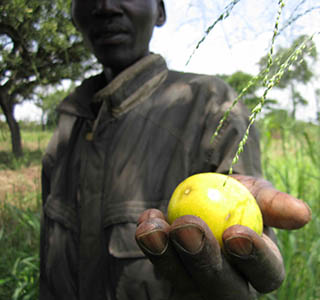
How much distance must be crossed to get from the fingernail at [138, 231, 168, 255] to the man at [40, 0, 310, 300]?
0.44m

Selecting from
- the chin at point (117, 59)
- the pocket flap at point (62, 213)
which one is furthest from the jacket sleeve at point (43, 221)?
the chin at point (117, 59)

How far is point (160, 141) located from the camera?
159cm

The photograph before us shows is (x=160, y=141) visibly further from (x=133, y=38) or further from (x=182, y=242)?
(x=182, y=242)

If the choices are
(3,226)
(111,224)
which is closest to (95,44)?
(111,224)

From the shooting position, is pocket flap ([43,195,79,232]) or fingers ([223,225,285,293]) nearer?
fingers ([223,225,285,293])

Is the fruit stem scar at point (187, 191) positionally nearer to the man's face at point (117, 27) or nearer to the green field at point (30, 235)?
the man's face at point (117, 27)

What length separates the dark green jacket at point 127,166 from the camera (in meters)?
1.42

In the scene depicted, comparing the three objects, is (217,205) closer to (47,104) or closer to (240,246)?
(240,246)

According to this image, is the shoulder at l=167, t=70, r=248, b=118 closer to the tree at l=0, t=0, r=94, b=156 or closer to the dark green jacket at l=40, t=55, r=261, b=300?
the dark green jacket at l=40, t=55, r=261, b=300

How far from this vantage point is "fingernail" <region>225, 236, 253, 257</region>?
2.68 feet

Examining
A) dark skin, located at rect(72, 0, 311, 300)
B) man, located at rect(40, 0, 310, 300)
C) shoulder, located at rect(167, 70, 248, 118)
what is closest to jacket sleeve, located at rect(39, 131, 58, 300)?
man, located at rect(40, 0, 310, 300)

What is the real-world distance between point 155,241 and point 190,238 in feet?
0.38

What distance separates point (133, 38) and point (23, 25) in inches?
40.6

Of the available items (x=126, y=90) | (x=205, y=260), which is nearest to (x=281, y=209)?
(x=205, y=260)
